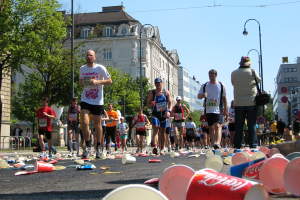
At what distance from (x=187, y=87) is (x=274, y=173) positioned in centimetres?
14424

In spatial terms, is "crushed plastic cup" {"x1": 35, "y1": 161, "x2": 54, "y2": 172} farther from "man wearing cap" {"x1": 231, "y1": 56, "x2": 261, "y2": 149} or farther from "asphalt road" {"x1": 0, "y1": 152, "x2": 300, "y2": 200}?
"man wearing cap" {"x1": 231, "y1": 56, "x2": 261, "y2": 149}

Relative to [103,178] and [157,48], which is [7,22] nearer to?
[103,178]

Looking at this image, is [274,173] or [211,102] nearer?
[274,173]

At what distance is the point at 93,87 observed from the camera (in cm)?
1044

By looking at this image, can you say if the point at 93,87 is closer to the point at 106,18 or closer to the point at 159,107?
the point at 159,107

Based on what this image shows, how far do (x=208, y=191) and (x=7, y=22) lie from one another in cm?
3174

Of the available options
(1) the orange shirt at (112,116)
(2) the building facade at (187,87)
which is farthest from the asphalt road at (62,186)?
(2) the building facade at (187,87)

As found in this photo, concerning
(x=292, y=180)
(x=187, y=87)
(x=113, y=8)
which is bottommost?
(x=292, y=180)

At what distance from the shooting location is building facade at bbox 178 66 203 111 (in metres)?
141

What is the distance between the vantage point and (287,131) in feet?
86.6

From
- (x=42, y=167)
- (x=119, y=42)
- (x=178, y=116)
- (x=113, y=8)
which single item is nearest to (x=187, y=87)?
(x=113, y=8)

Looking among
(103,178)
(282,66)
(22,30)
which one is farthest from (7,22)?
(282,66)

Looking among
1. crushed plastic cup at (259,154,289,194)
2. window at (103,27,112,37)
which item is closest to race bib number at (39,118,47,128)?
crushed plastic cup at (259,154,289,194)

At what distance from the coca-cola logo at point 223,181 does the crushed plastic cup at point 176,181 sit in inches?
14.4
